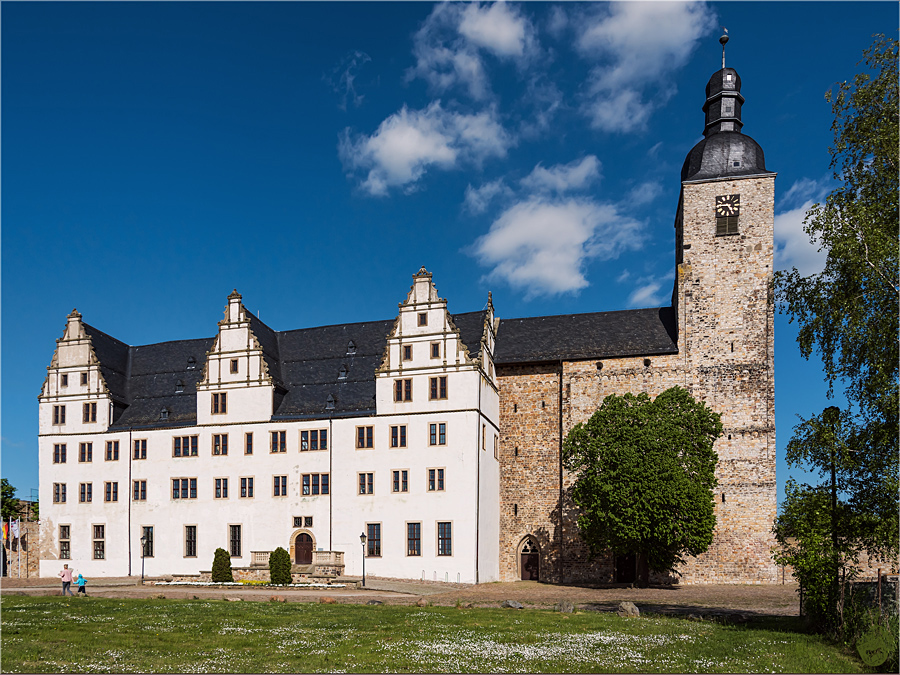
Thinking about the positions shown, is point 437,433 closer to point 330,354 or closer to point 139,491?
point 330,354

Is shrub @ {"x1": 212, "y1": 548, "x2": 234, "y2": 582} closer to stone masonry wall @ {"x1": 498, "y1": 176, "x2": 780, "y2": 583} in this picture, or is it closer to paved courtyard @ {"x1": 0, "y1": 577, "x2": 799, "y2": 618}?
paved courtyard @ {"x1": 0, "y1": 577, "x2": 799, "y2": 618}

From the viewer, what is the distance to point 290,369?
1955 inches

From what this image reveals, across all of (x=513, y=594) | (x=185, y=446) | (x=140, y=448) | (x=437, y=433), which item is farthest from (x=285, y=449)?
(x=513, y=594)

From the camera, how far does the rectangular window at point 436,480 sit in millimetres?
42969

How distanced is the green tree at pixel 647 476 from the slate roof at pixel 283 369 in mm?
8608

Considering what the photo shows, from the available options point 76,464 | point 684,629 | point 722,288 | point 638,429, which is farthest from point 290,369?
point 684,629

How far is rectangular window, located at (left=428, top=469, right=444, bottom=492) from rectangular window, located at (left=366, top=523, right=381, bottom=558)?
355cm

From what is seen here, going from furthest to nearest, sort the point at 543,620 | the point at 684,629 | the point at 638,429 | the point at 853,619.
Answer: the point at 638,429 → the point at 543,620 → the point at 684,629 → the point at 853,619

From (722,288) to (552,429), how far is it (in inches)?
503

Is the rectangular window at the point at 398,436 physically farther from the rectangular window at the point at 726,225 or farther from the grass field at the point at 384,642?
the rectangular window at the point at 726,225

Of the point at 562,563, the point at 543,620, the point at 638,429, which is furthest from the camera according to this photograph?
the point at 562,563

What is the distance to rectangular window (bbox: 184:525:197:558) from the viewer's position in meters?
45.9

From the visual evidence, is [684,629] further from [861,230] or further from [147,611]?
[147,611]


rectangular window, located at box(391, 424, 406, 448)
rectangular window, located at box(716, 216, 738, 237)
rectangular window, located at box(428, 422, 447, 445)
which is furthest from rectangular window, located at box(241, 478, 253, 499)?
rectangular window, located at box(716, 216, 738, 237)
